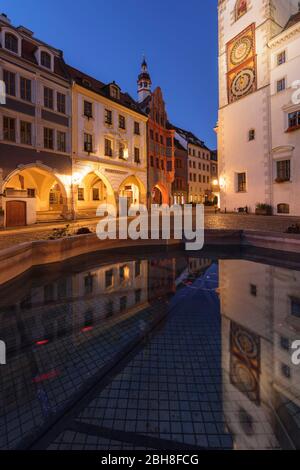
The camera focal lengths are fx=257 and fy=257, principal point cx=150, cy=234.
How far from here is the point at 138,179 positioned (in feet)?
101

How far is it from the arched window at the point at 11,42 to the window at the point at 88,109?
21.8 feet

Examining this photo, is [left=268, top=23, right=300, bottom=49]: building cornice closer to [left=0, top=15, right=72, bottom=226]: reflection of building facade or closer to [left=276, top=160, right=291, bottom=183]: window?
[left=276, top=160, right=291, bottom=183]: window

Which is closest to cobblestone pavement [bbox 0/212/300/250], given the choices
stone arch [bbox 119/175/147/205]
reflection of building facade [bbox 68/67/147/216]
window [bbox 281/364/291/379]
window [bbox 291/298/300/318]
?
reflection of building facade [bbox 68/67/147/216]

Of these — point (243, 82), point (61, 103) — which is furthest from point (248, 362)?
point (243, 82)

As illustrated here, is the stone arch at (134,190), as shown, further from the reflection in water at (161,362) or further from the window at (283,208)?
the reflection in water at (161,362)

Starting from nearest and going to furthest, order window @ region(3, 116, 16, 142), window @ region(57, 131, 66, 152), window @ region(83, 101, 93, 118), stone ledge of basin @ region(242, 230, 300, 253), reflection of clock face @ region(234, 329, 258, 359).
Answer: reflection of clock face @ region(234, 329, 258, 359) → stone ledge of basin @ region(242, 230, 300, 253) → window @ region(3, 116, 16, 142) → window @ region(57, 131, 66, 152) → window @ region(83, 101, 93, 118)

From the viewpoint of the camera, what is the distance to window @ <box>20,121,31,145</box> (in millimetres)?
18922

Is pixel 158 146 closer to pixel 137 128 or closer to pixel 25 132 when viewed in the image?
pixel 137 128

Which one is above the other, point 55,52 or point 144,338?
point 55,52

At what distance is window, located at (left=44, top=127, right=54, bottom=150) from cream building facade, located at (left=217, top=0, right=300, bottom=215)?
18.7 metres

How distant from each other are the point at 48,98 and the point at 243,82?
19.9 meters

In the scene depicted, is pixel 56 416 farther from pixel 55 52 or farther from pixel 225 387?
pixel 55 52
